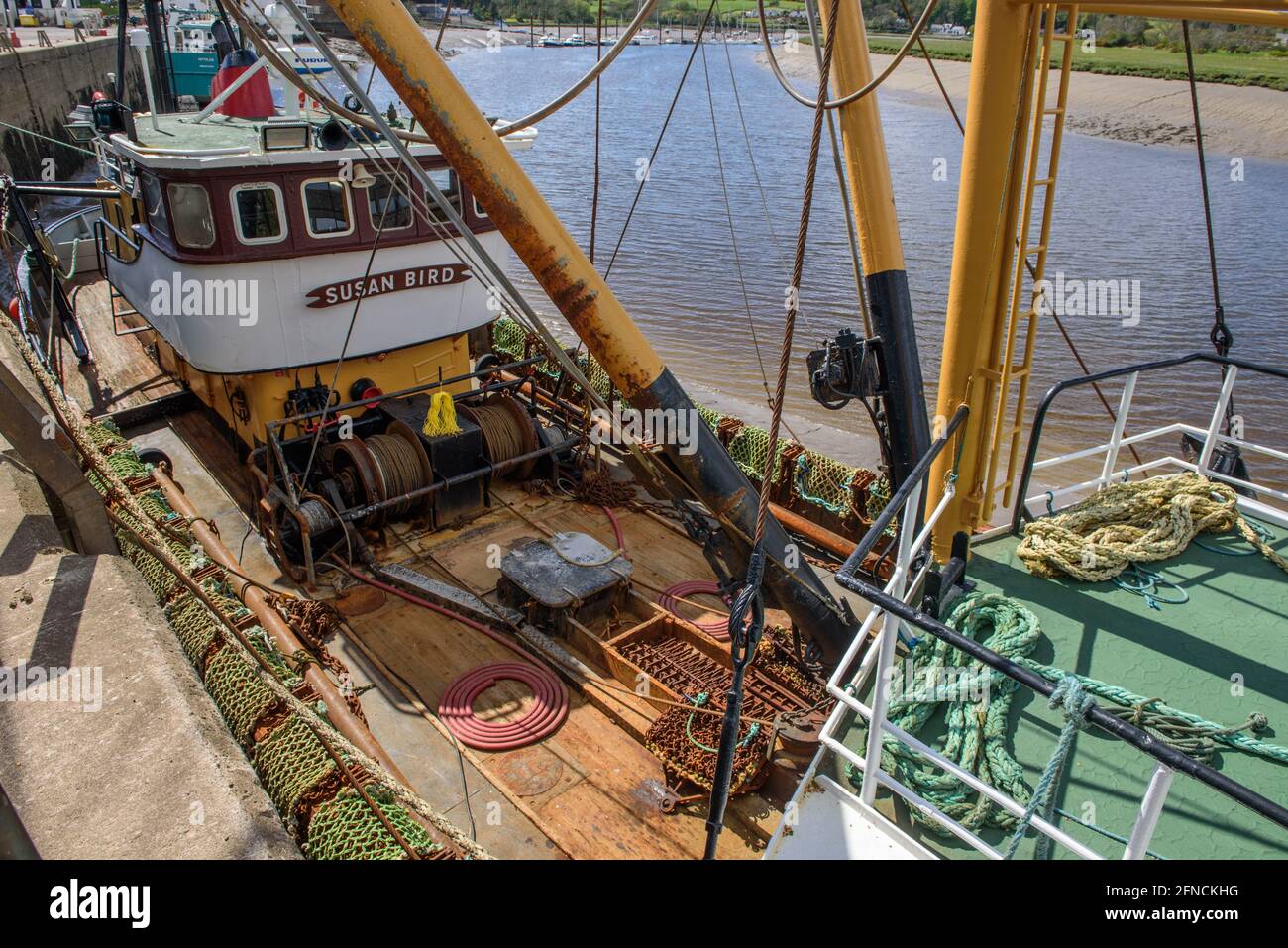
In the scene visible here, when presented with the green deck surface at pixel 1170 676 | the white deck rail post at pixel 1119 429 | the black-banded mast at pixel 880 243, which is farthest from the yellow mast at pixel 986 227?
the white deck rail post at pixel 1119 429

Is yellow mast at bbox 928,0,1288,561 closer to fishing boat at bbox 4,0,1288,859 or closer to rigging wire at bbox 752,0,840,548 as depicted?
fishing boat at bbox 4,0,1288,859

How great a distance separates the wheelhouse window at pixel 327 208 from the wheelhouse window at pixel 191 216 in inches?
35.9

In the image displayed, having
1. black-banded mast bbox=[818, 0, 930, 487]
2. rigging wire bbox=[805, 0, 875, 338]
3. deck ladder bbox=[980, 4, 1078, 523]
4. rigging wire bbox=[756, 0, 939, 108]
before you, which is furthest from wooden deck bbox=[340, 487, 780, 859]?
rigging wire bbox=[756, 0, 939, 108]

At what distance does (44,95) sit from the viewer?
33062 mm

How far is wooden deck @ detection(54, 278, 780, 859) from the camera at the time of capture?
559cm

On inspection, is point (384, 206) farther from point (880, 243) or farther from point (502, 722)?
point (880, 243)

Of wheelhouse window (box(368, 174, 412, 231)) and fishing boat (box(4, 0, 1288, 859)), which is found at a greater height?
wheelhouse window (box(368, 174, 412, 231))

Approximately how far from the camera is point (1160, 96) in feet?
151

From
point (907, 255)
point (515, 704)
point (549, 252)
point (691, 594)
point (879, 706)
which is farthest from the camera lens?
point (907, 255)

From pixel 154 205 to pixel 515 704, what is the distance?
6827mm

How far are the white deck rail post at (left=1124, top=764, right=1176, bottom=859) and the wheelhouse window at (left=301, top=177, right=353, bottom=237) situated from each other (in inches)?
334

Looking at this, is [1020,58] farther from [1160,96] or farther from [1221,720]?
[1160,96]

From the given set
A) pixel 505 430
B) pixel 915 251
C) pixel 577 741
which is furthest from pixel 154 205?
pixel 915 251

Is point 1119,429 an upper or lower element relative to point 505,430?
upper
